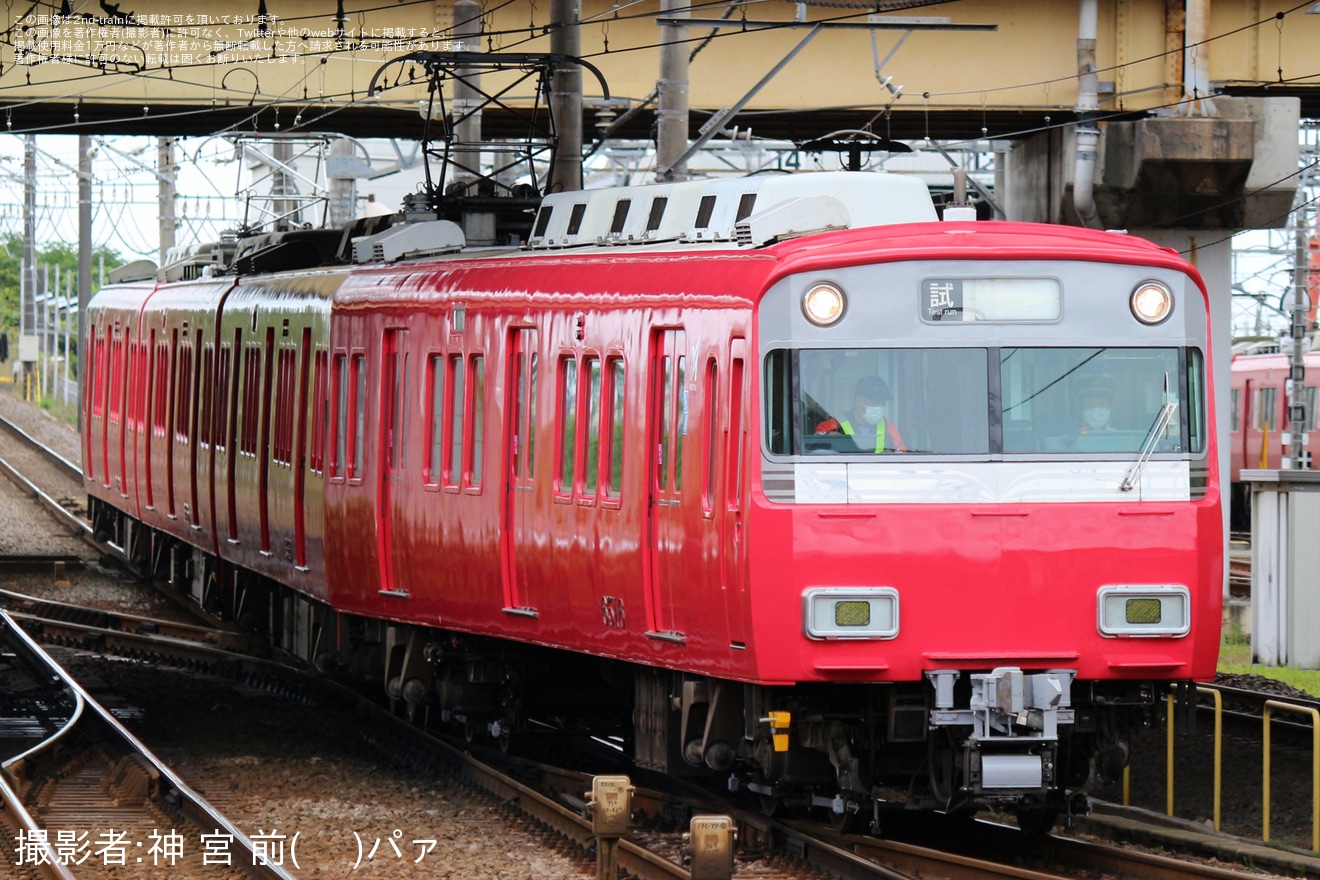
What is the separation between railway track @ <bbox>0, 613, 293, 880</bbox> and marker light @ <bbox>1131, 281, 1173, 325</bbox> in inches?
175

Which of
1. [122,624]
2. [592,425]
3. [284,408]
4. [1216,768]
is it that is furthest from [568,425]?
[122,624]

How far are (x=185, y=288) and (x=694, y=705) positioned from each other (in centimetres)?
1229

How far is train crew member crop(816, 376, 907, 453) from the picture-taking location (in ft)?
31.6

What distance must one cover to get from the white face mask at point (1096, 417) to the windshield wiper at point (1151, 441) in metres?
0.20

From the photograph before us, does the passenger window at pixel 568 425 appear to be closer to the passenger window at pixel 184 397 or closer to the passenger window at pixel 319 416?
the passenger window at pixel 319 416

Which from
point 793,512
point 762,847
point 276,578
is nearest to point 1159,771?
point 762,847

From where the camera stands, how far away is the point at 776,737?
976cm

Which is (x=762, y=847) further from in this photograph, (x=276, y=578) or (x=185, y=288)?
(x=185, y=288)

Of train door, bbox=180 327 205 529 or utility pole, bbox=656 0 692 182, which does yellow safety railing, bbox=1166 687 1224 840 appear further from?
train door, bbox=180 327 205 529

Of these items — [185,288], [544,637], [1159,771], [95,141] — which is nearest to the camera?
[544,637]

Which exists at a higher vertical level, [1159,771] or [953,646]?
[953,646]

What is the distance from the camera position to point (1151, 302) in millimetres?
9891

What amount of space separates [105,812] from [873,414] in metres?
5.13

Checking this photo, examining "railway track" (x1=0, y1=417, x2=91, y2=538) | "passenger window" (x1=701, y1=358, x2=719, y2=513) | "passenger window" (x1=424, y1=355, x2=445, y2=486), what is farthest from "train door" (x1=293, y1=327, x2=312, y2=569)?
"railway track" (x1=0, y1=417, x2=91, y2=538)
